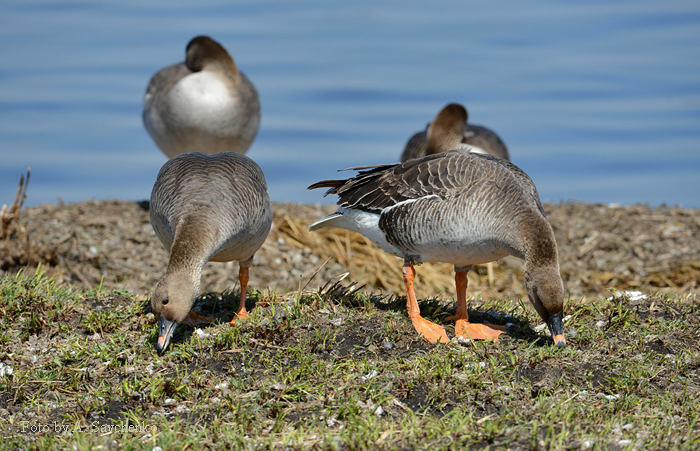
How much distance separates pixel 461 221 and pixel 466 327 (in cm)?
94

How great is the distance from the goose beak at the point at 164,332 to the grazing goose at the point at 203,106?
6525 mm

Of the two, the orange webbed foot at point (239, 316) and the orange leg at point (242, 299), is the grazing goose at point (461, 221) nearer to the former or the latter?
the orange leg at point (242, 299)

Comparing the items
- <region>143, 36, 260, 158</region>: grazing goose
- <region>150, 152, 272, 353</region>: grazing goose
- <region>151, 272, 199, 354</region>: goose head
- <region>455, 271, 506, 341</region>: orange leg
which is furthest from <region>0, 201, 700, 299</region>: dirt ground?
<region>151, 272, 199, 354</region>: goose head

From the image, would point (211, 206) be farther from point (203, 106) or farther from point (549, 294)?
point (203, 106)

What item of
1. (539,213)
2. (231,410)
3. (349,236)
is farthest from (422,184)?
(349,236)

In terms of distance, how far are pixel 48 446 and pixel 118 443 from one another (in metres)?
0.43

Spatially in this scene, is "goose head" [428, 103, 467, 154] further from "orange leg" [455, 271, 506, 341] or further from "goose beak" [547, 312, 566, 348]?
"goose beak" [547, 312, 566, 348]

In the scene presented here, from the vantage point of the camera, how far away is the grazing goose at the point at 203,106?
11.1 meters

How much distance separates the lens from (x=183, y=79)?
11328mm

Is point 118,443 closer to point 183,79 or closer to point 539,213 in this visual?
point 539,213

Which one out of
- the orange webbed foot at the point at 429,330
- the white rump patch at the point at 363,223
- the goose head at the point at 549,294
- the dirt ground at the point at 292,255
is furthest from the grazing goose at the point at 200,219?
the dirt ground at the point at 292,255

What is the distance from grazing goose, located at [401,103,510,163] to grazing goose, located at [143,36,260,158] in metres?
3.12

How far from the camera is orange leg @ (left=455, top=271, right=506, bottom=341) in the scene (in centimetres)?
563

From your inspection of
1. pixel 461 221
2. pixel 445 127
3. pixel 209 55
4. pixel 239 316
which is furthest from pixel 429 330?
pixel 209 55
